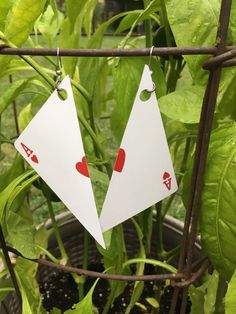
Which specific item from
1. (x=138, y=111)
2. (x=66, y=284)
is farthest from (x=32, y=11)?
(x=66, y=284)

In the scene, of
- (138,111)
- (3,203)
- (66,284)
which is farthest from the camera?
(66,284)

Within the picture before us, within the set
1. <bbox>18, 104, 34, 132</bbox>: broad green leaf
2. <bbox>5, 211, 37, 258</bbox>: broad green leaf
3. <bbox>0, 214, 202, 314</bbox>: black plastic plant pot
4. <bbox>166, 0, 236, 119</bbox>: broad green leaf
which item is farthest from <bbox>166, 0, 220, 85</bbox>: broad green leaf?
<bbox>0, 214, 202, 314</bbox>: black plastic plant pot

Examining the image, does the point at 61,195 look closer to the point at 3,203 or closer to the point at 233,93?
the point at 3,203

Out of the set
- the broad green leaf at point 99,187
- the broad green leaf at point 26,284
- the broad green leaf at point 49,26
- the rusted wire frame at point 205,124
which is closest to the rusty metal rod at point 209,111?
the rusted wire frame at point 205,124

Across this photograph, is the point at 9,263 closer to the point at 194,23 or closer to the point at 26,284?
the point at 26,284

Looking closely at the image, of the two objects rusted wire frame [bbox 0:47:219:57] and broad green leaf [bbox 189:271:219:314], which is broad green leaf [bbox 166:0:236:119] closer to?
rusted wire frame [bbox 0:47:219:57]

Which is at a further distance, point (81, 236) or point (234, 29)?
point (81, 236)
